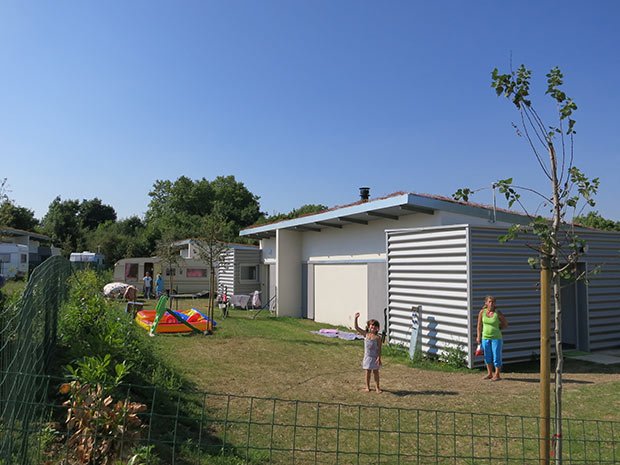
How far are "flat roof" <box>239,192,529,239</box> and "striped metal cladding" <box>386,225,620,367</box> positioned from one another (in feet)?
2.50

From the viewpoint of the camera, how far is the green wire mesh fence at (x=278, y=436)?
138 inches

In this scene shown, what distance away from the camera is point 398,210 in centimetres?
1288

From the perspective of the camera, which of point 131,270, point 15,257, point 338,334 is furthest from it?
point 15,257

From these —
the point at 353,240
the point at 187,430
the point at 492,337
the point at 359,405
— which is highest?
the point at 353,240

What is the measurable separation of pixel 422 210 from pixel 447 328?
3.17 metres

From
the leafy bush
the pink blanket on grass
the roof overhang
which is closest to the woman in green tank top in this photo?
the roof overhang

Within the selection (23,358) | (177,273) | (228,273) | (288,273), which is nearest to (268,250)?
(228,273)

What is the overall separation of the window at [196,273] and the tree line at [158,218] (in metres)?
18.2

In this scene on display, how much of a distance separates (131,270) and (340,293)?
18.8 metres

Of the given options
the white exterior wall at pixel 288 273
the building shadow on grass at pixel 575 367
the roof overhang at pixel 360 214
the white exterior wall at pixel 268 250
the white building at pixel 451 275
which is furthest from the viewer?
the white exterior wall at pixel 268 250

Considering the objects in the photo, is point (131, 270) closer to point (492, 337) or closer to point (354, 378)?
point (354, 378)

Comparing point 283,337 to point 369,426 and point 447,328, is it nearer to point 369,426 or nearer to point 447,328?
point 447,328

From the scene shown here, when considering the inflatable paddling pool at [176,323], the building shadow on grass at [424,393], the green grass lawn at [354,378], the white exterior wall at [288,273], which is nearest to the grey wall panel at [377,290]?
the green grass lawn at [354,378]

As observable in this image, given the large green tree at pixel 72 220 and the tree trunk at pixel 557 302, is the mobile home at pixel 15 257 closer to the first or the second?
the large green tree at pixel 72 220
